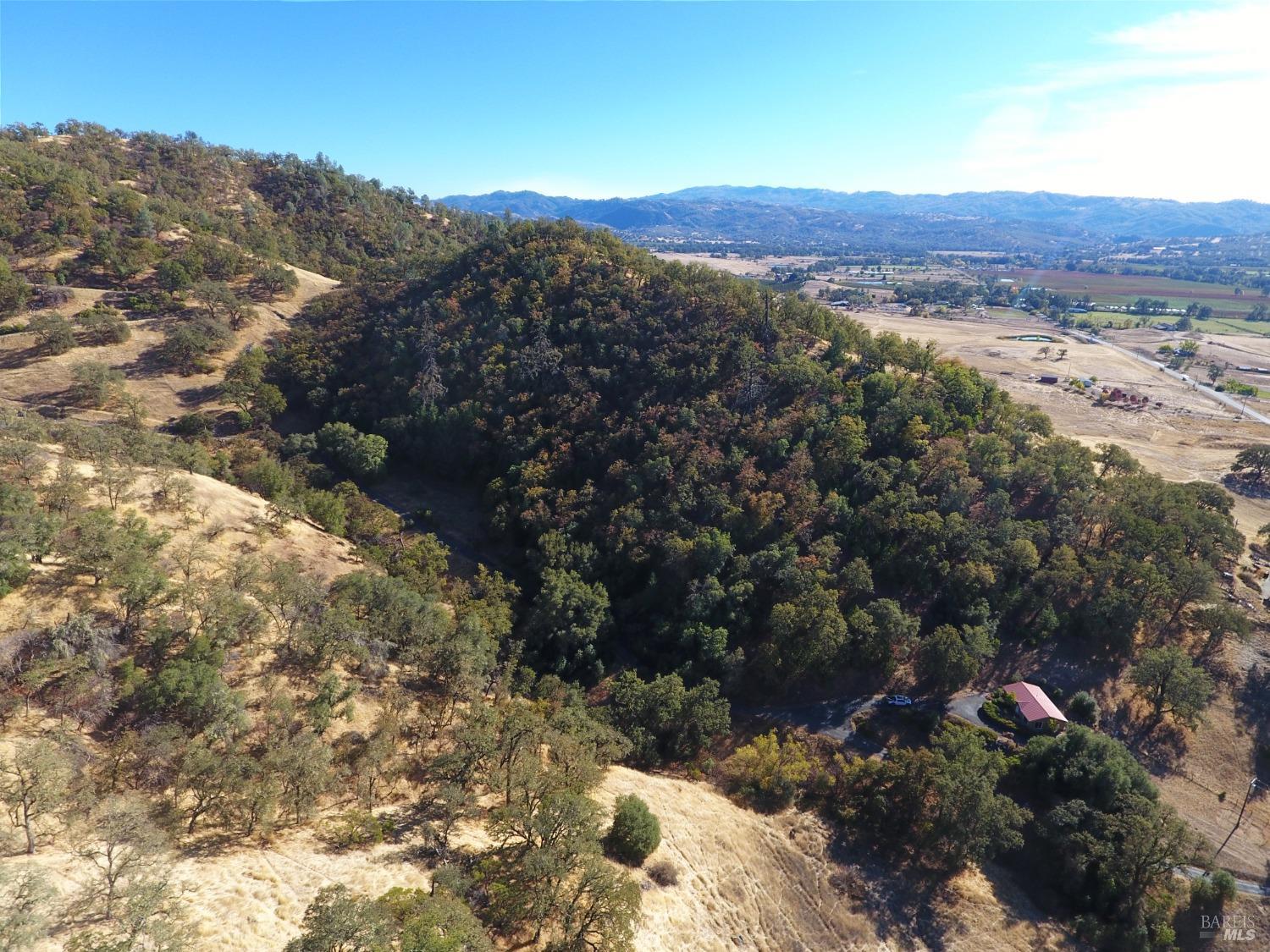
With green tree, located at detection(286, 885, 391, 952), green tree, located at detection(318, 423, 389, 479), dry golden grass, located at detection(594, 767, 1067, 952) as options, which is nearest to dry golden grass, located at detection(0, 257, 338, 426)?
green tree, located at detection(318, 423, 389, 479)

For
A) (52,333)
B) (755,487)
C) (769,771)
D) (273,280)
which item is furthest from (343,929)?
(273,280)

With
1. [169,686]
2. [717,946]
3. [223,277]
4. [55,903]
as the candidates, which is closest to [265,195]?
[223,277]

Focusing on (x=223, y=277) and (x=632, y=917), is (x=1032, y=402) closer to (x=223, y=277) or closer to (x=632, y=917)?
(x=632, y=917)

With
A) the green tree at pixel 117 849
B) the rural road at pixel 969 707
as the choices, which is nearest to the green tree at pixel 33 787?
the green tree at pixel 117 849

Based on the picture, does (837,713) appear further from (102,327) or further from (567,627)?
(102,327)

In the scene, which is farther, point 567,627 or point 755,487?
point 755,487

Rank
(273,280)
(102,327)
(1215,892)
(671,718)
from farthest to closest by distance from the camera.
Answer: (273,280) < (102,327) < (671,718) < (1215,892)
